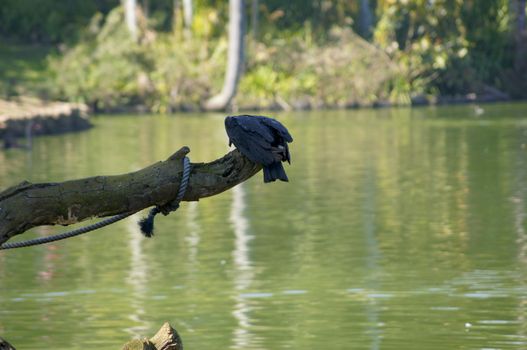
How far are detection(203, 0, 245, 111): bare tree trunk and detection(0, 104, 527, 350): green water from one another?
1772 centimetres

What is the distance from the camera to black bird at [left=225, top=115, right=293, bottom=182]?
597 centimetres

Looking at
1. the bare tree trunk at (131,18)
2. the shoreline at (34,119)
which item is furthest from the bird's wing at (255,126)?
the bare tree trunk at (131,18)

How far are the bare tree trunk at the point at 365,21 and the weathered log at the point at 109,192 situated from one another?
41452 mm

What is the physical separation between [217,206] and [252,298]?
663cm

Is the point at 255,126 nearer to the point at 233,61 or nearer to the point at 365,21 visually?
the point at 233,61

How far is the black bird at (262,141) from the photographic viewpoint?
235 inches

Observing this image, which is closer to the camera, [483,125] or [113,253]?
[113,253]

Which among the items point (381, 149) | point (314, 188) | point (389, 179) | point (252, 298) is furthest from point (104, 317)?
point (381, 149)

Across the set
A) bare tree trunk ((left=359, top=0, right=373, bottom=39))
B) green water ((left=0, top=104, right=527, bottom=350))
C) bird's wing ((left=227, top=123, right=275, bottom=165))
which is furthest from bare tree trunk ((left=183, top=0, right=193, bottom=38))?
bird's wing ((left=227, top=123, right=275, bottom=165))

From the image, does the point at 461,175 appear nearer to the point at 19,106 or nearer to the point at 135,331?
the point at 135,331

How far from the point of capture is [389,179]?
1920cm

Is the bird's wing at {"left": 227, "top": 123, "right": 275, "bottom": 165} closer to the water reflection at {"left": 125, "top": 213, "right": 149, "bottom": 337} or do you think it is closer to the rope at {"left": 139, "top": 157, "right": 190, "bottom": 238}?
the rope at {"left": 139, "top": 157, "right": 190, "bottom": 238}

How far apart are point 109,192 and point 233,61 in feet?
113

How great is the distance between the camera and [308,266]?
11883 millimetres
